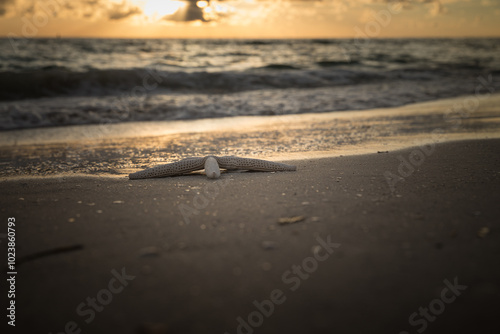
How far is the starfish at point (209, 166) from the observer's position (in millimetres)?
4383

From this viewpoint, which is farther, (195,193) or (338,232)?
(195,193)

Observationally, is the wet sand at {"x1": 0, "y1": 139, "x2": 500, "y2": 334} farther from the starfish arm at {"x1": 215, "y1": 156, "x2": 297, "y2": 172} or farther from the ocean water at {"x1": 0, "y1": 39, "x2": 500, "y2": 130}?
the ocean water at {"x1": 0, "y1": 39, "x2": 500, "y2": 130}

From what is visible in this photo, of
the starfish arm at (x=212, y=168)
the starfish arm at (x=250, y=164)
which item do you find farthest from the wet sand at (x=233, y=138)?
the starfish arm at (x=212, y=168)

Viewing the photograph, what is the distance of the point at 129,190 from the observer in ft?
12.9

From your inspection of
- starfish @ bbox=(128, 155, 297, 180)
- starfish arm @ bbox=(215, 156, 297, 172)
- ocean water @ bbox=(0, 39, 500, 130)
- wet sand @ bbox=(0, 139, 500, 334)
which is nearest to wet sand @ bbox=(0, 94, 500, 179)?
starfish @ bbox=(128, 155, 297, 180)

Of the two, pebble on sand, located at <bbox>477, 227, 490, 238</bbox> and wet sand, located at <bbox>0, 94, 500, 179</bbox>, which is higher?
pebble on sand, located at <bbox>477, 227, 490, 238</bbox>

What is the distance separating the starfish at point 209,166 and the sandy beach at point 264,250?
0.10 meters

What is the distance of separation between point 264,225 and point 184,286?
0.93 metres

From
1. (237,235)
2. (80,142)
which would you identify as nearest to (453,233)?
(237,235)

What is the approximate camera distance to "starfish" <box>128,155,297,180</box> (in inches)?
173

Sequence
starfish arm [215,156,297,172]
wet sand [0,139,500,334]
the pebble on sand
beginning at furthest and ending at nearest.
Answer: starfish arm [215,156,297,172]
the pebble on sand
wet sand [0,139,500,334]

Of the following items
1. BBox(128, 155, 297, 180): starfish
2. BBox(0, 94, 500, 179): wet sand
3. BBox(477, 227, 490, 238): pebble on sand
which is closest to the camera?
BBox(477, 227, 490, 238): pebble on sand

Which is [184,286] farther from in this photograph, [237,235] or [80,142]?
[80,142]

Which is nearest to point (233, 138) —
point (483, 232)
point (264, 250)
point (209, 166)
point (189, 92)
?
point (209, 166)
